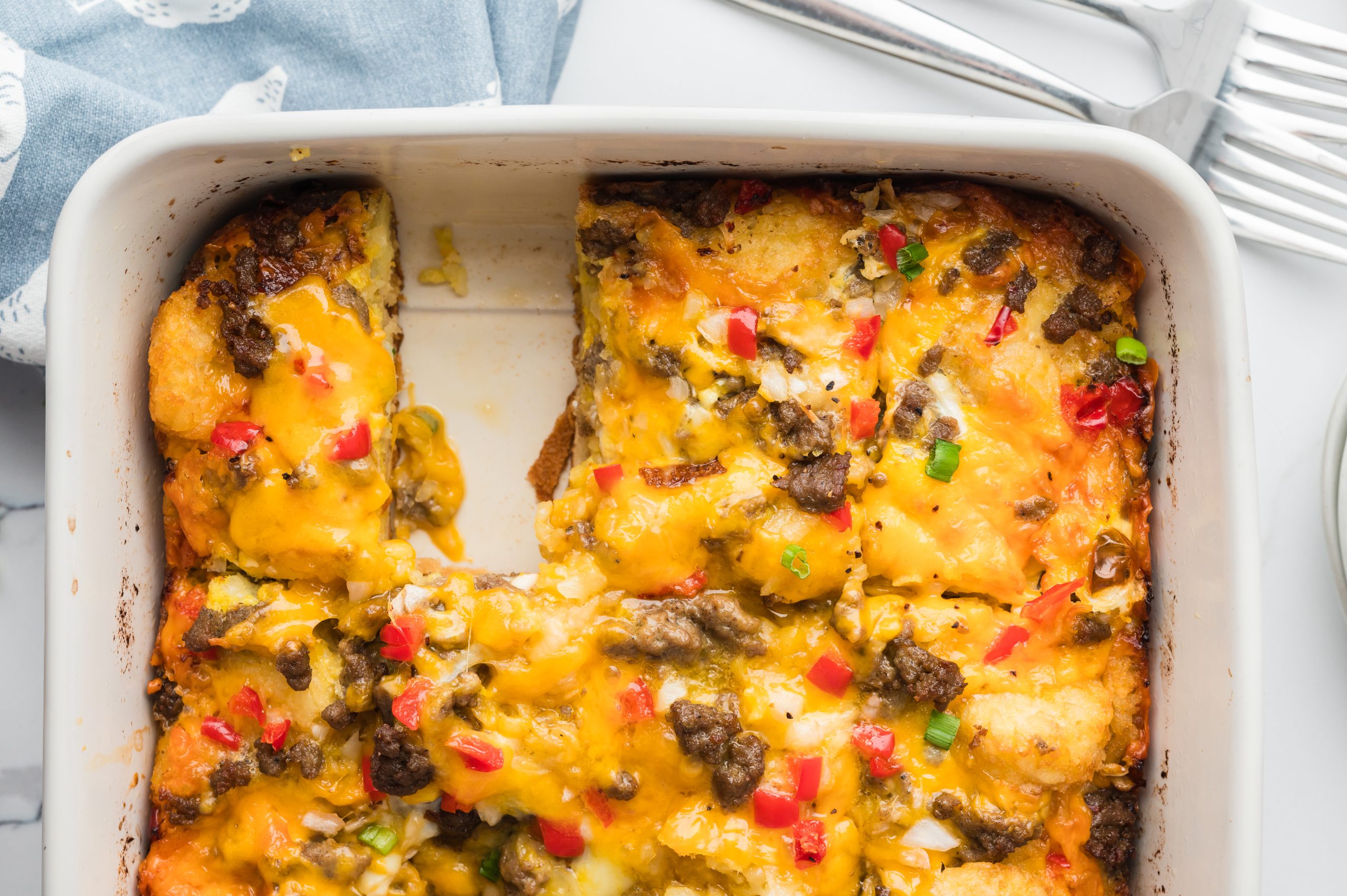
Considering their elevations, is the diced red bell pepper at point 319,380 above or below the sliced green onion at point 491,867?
above

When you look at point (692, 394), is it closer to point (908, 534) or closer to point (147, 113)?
point (908, 534)

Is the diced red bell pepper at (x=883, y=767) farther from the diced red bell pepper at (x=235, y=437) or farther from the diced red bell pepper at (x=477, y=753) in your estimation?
the diced red bell pepper at (x=235, y=437)

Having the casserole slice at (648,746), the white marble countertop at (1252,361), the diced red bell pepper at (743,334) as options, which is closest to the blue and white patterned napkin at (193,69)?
the white marble countertop at (1252,361)

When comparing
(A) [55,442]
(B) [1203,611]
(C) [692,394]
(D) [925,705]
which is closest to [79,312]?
(A) [55,442]

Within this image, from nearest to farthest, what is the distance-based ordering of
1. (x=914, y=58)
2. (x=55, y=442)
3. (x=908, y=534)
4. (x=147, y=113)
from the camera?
(x=55, y=442) < (x=908, y=534) < (x=147, y=113) < (x=914, y=58)

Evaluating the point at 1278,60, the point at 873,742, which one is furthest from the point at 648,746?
the point at 1278,60

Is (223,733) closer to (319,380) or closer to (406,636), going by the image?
(406,636)
